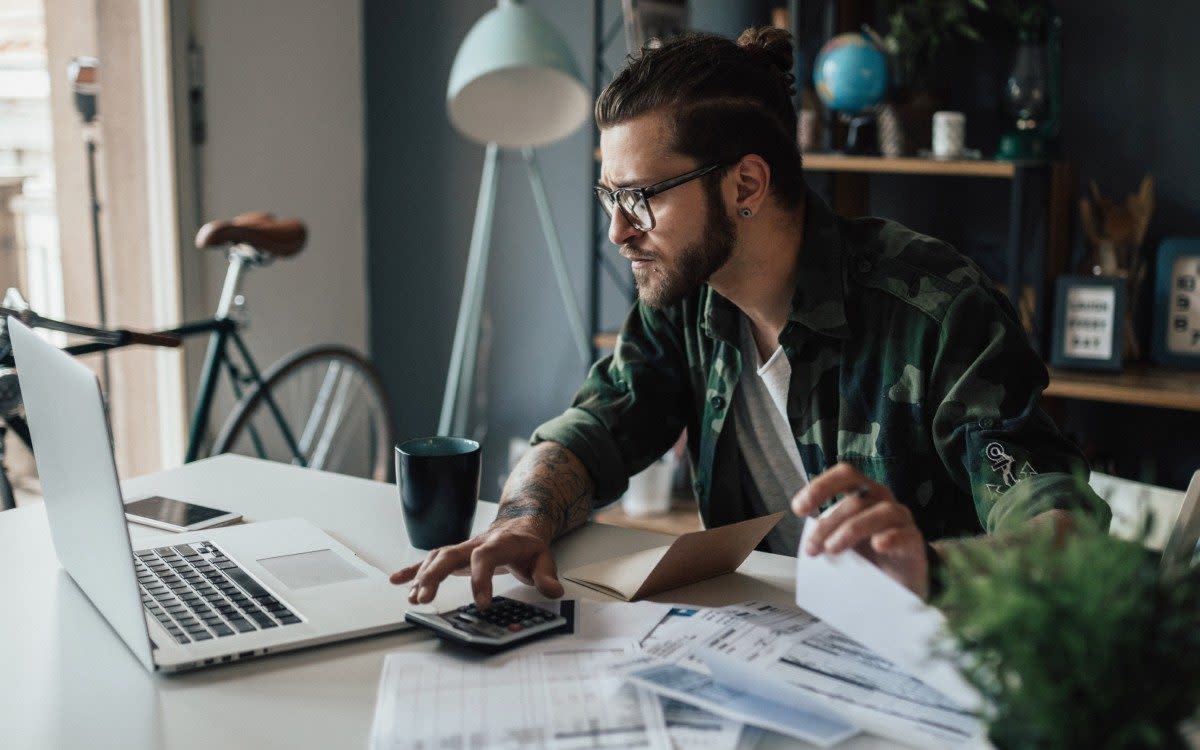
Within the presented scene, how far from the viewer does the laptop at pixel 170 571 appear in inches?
37.2

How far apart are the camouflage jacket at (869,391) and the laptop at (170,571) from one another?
16.1 inches

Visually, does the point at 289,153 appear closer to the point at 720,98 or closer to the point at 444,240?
the point at 444,240

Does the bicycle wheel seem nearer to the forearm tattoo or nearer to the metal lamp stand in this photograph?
the metal lamp stand

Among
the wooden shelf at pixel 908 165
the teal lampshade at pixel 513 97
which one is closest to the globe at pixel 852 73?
the wooden shelf at pixel 908 165

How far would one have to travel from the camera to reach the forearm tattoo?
1.29 m

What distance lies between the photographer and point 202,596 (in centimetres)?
110

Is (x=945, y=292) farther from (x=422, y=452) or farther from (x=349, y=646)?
(x=349, y=646)

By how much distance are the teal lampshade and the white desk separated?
1.60 meters

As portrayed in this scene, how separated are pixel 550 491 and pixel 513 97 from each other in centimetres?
179

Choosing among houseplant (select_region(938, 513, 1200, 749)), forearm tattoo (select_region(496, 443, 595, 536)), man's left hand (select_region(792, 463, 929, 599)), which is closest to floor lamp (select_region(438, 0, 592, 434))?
forearm tattoo (select_region(496, 443, 595, 536))

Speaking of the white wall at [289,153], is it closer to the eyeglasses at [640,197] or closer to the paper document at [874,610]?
the eyeglasses at [640,197]

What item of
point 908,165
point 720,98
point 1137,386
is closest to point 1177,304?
point 1137,386

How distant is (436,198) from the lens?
11.5 ft

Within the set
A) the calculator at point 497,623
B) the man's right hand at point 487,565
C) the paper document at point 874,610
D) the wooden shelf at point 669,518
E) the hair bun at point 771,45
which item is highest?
the hair bun at point 771,45
